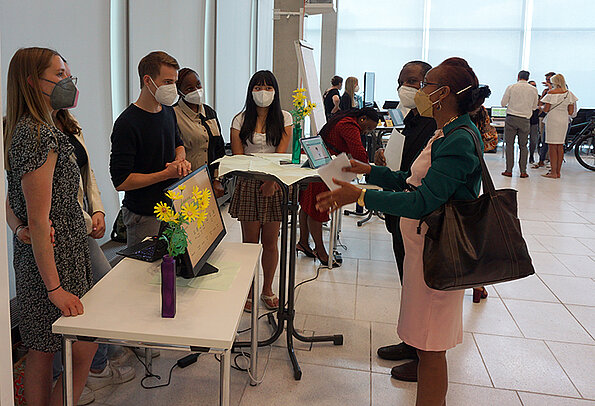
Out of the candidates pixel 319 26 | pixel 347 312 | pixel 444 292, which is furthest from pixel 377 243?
pixel 319 26

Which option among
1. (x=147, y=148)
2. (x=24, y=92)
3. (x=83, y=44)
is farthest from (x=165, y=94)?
(x=83, y=44)

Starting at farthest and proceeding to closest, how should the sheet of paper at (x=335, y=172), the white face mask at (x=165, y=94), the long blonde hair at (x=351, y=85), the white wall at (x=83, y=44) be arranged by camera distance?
the long blonde hair at (x=351, y=85) < the white wall at (x=83, y=44) < the white face mask at (x=165, y=94) < the sheet of paper at (x=335, y=172)

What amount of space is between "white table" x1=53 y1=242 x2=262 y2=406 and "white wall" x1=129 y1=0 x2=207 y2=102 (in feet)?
8.83

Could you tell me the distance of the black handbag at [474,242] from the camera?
1.77 meters

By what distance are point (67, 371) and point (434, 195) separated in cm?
126

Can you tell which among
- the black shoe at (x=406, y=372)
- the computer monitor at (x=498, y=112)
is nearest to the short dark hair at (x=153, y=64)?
the black shoe at (x=406, y=372)

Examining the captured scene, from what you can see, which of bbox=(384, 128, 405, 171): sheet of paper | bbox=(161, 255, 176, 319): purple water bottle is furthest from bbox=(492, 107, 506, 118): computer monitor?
bbox=(161, 255, 176, 319): purple water bottle

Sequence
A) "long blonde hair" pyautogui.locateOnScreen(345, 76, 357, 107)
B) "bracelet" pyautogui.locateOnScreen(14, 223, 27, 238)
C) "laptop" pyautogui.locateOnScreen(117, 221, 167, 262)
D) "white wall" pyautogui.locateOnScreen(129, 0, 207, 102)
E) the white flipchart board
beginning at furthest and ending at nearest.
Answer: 1. "long blonde hair" pyautogui.locateOnScreen(345, 76, 357, 107)
2. the white flipchart board
3. "white wall" pyautogui.locateOnScreen(129, 0, 207, 102)
4. "laptop" pyautogui.locateOnScreen(117, 221, 167, 262)
5. "bracelet" pyautogui.locateOnScreen(14, 223, 27, 238)

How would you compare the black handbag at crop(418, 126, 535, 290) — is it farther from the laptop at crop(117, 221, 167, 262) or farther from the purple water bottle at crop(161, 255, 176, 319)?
the laptop at crop(117, 221, 167, 262)

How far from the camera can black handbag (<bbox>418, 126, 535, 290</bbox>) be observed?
1.77m

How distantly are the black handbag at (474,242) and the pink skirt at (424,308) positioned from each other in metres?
0.16

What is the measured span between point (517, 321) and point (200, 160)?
7.39 feet

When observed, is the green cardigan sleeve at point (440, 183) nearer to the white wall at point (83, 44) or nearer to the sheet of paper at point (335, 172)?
the sheet of paper at point (335, 172)

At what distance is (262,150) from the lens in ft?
10.9
